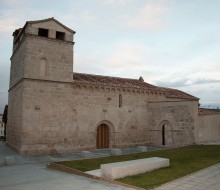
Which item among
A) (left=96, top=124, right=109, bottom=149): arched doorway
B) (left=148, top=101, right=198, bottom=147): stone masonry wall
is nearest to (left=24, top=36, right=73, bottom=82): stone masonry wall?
(left=96, top=124, right=109, bottom=149): arched doorway

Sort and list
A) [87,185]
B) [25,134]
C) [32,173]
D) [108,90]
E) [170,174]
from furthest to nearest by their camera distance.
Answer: [108,90]
[25,134]
[32,173]
[170,174]
[87,185]

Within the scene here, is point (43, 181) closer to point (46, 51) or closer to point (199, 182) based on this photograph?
point (199, 182)

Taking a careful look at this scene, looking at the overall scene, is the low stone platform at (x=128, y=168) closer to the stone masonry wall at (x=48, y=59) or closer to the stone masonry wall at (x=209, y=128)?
the stone masonry wall at (x=48, y=59)

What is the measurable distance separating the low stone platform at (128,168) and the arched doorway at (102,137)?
1079cm

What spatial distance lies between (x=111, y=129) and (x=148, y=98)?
→ 17.8 ft

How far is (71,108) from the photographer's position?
20.5m

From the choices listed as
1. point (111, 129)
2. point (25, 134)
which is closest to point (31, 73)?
point (25, 134)

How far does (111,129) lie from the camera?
22.8 m

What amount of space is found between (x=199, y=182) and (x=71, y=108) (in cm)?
1319

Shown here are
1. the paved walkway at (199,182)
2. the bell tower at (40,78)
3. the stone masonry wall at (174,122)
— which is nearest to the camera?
the paved walkway at (199,182)

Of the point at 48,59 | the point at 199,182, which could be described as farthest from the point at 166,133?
the point at 199,182

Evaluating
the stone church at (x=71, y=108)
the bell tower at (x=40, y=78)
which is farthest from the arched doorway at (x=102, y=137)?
the bell tower at (x=40, y=78)

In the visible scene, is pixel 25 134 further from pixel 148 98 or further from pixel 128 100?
pixel 148 98

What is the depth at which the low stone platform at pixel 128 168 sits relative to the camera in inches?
400
